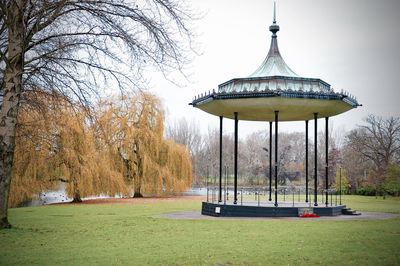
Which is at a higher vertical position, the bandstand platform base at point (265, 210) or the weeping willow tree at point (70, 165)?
the weeping willow tree at point (70, 165)

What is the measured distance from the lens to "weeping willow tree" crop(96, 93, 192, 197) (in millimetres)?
37194

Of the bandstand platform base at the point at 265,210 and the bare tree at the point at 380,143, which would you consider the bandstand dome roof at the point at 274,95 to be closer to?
the bandstand platform base at the point at 265,210

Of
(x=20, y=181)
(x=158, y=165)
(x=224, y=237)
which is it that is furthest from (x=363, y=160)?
(x=224, y=237)

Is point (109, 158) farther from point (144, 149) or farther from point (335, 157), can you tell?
point (335, 157)

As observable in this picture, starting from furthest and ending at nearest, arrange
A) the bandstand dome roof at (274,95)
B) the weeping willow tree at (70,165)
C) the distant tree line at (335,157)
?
1. the distant tree line at (335,157)
2. the weeping willow tree at (70,165)
3. the bandstand dome roof at (274,95)

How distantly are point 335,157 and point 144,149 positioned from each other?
34773 millimetres

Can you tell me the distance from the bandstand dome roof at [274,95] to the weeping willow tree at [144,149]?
15.8 meters

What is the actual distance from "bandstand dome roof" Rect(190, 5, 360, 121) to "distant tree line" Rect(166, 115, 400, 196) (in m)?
8.07

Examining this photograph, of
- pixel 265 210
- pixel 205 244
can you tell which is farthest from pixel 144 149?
pixel 205 244

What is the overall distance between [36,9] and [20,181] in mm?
15184

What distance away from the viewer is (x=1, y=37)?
16922 mm

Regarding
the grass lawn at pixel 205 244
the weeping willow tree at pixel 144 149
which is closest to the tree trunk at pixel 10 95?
the grass lawn at pixel 205 244

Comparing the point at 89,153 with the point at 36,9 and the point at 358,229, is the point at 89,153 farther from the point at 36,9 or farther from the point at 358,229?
the point at 358,229

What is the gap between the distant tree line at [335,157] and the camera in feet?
149
